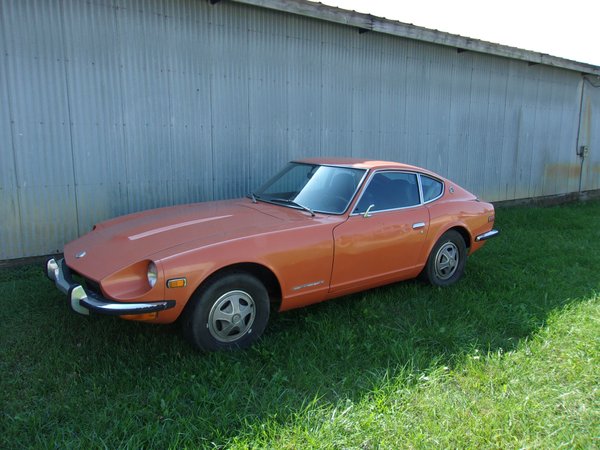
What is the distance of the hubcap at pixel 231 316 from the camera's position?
11.6ft

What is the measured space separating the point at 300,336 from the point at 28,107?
3964 millimetres

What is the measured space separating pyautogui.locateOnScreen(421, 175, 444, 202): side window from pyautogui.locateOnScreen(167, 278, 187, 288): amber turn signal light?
9.17ft

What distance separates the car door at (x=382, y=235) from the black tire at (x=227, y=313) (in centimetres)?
75

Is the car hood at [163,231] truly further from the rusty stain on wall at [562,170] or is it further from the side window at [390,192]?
the rusty stain on wall at [562,170]

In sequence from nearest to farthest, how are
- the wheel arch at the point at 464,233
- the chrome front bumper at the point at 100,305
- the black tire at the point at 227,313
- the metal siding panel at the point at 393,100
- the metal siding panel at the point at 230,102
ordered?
1. the chrome front bumper at the point at 100,305
2. the black tire at the point at 227,313
3. the wheel arch at the point at 464,233
4. the metal siding panel at the point at 230,102
5. the metal siding panel at the point at 393,100

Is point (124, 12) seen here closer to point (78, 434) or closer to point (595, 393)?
point (78, 434)

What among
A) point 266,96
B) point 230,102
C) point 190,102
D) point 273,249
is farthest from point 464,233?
point 190,102

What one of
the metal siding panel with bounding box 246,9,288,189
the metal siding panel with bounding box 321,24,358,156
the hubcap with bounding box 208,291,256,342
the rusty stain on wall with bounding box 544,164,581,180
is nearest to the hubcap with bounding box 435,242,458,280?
the hubcap with bounding box 208,291,256,342

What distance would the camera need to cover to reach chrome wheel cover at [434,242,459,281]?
16.9ft

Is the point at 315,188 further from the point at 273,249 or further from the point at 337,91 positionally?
the point at 337,91

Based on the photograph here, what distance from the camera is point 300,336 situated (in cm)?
399

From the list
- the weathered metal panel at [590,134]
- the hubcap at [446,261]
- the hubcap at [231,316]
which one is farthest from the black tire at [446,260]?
the weathered metal panel at [590,134]

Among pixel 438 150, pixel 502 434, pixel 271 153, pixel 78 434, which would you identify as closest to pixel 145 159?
pixel 271 153

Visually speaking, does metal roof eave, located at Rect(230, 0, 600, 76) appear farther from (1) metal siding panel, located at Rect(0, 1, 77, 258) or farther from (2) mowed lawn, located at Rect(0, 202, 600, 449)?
(2) mowed lawn, located at Rect(0, 202, 600, 449)
